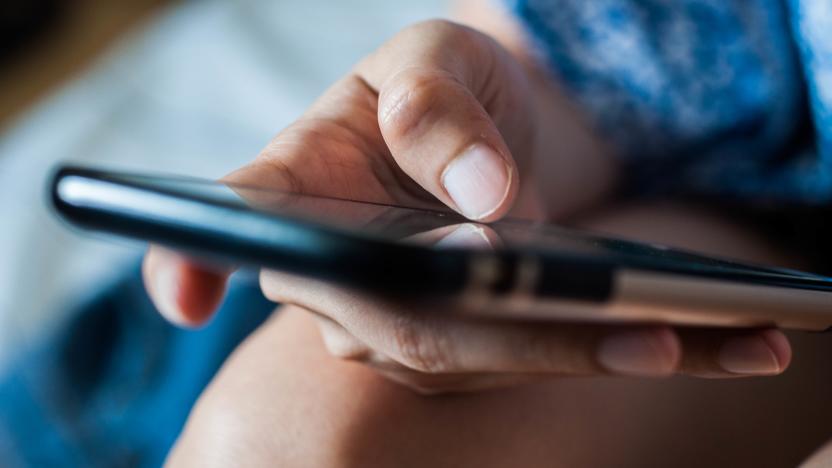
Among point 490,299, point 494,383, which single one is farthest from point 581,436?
point 490,299

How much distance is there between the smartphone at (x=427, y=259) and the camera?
194 millimetres

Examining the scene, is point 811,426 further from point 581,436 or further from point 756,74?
point 756,74

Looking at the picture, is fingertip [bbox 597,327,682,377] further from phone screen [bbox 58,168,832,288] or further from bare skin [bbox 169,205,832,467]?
bare skin [bbox 169,205,832,467]

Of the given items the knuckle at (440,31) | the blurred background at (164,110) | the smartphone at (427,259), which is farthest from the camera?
the blurred background at (164,110)

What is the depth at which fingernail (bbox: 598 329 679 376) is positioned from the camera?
26cm

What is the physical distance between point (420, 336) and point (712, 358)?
110 millimetres

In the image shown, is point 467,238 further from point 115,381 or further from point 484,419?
point 115,381

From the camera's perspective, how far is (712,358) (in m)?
0.30

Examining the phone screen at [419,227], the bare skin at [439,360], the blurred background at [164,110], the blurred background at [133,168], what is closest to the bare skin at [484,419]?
the bare skin at [439,360]

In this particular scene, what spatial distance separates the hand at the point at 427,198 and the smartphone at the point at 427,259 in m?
0.02

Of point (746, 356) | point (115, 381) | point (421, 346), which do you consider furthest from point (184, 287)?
point (115, 381)

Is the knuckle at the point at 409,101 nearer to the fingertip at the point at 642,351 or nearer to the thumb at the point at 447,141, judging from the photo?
the thumb at the point at 447,141

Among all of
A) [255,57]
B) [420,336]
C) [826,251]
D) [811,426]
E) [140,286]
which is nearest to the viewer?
[420,336]

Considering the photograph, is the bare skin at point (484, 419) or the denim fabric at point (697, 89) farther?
the denim fabric at point (697, 89)
